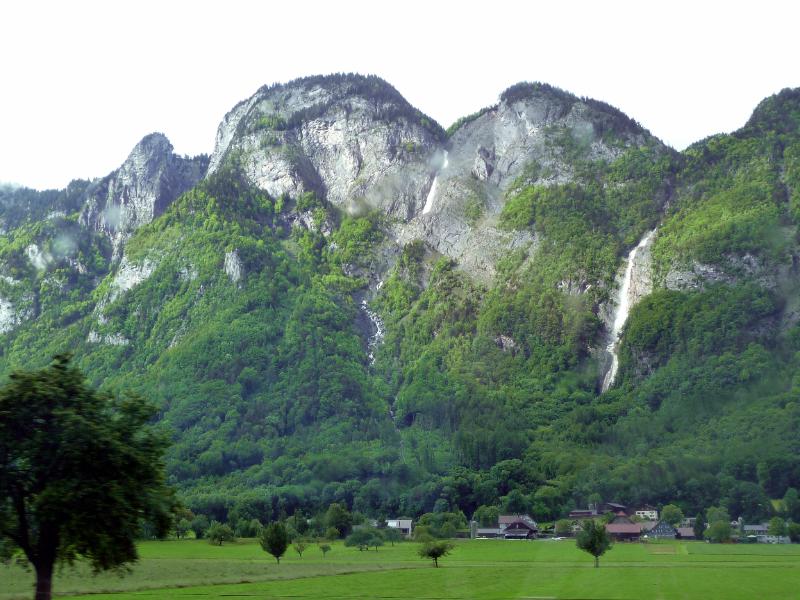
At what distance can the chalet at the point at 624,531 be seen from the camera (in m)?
138

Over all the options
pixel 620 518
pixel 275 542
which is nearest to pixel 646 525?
pixel 620 518

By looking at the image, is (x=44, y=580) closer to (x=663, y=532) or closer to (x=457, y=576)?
(x=457, y=576)

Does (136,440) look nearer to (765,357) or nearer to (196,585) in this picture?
(196,585)

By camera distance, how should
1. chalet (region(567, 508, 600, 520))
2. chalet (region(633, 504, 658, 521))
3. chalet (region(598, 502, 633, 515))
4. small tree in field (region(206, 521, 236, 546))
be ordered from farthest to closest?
chalet (region(598, 502, 633, 515)), chalet (region(567, 508, 600, 520)), chalet (region(633, 504, 658, 521)), small tree in field (region(206, 521, 236, 546))

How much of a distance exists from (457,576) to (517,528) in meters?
77.2

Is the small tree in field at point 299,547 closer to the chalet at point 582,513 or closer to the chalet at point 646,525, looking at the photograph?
the chalet at point 646,525

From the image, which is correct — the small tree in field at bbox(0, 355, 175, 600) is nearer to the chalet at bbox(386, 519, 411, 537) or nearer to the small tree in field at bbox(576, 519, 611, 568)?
the small tree in field at bbox(576, 519, 611, 568)

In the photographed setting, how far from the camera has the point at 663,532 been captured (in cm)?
14262

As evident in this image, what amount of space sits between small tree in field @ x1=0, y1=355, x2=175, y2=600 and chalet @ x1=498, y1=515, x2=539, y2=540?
10736cm

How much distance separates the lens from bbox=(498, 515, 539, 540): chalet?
14512cm

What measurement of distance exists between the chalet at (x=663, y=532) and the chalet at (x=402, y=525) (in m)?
38.7

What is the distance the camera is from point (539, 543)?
12650 centimetres

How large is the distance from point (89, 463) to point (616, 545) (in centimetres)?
9744

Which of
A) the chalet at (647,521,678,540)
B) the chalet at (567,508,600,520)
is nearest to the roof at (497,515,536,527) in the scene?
the chalet at (567,508,600,520)
